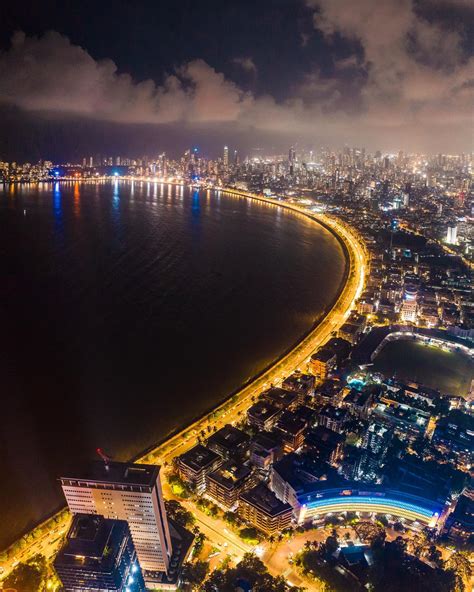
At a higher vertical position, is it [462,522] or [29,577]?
[462,522]

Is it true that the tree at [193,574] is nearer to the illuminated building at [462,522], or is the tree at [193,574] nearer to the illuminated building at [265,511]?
the illuminated building at [265,511]

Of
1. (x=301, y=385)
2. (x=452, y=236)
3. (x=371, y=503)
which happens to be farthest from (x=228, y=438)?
(x=452, y=236)

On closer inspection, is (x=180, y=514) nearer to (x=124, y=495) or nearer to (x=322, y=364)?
(x=124, y=495)

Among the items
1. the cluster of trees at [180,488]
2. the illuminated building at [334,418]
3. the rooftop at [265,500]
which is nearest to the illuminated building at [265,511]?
the rooftop at [265,500]

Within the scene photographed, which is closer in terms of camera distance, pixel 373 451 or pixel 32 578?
pixel 32 578

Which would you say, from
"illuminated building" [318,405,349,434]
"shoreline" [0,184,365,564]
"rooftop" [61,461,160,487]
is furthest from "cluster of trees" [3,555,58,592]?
"illuminated building" [318,405,349,434]

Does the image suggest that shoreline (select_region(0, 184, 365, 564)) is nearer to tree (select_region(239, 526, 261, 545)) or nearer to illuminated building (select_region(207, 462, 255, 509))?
illuminated building (select_region(207, 462, 255, 509))

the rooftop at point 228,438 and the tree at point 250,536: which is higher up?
the rooftop at point 228,438

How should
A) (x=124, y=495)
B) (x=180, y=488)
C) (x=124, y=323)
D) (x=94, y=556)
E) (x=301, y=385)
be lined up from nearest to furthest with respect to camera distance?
1. (x=94, y=556)
2. (x=124, y=495)
3. (x=180, y=488)
4. (x=301, y=385)
5. (x=124, y=323)
